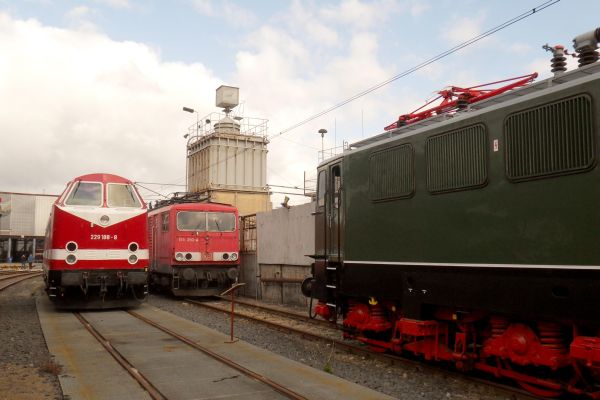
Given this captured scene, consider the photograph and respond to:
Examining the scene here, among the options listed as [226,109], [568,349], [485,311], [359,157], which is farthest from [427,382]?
[226,109]

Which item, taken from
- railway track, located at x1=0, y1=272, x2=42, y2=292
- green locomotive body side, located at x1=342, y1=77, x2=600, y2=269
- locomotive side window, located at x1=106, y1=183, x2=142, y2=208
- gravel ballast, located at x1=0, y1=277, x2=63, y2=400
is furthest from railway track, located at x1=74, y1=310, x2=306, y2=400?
railway track, located at x1=0, y1=272, x2=42, y2=292

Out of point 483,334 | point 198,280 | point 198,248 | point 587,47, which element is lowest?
point 198,280

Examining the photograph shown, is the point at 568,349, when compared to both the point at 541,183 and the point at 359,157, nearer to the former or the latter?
the point at 541,183

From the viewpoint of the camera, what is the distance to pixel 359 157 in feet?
29.0

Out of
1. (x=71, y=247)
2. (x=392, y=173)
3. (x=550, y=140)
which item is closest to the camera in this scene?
(x=550, y=140)

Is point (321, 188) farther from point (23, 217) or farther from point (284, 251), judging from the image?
point (23, 217)

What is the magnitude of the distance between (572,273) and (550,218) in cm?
61

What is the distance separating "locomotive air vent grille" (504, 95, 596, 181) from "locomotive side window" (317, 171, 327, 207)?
4.31 meters

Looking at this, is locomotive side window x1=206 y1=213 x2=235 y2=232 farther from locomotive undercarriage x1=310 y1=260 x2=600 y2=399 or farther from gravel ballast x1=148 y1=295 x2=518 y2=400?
locomotive undercarriage x1=310 y1=260 x2=600 y2=399

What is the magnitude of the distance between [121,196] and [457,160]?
10549 millimetres

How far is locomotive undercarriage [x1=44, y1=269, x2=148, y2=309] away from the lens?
13.3m

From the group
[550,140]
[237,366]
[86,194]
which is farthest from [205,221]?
[550,140]

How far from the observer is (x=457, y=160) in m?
6.74

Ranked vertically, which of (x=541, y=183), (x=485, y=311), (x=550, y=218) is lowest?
(x=485, y=311)
